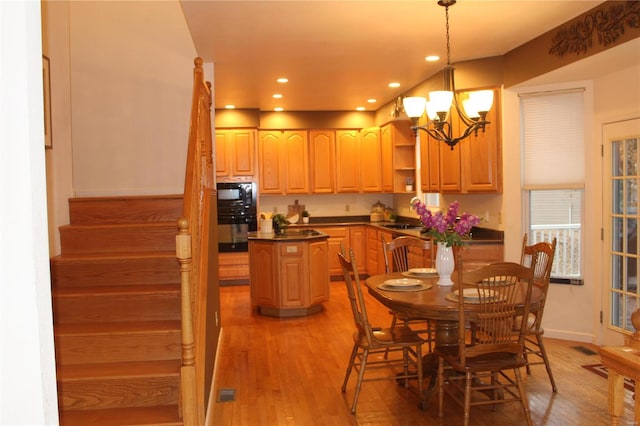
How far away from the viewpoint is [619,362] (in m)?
1.45

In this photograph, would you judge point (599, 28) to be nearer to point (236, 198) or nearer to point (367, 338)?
point (367, 338)

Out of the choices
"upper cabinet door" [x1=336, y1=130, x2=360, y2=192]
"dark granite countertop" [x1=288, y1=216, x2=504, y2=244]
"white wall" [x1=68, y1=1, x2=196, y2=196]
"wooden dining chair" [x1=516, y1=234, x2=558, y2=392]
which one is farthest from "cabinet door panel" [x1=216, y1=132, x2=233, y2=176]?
"wooden dining chair" [x1=516, y1=234, x2=558, y2=392]

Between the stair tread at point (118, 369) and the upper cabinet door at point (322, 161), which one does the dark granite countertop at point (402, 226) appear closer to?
the upper cabinet door at point (322, 161)

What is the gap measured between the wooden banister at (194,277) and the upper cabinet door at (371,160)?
553 cm

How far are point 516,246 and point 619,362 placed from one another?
410cm

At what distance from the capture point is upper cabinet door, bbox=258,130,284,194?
29.1 ft

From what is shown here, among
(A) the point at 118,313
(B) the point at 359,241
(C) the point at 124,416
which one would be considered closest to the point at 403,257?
(A) the point at 118,313

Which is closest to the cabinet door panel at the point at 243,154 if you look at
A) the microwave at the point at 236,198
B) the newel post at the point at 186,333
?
the microwave at the point at 236,198

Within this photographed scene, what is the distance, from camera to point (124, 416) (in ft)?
9.48

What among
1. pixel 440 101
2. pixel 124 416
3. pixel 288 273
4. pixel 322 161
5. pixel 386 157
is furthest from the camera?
pixel 322 161

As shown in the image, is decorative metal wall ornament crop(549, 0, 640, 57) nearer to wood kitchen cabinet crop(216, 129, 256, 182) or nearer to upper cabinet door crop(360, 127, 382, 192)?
upper cabinet door crop(360, 127, 382, 192)

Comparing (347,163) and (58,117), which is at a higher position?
(58,117)

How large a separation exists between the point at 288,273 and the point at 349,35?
9.27ft

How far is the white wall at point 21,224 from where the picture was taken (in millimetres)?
755
